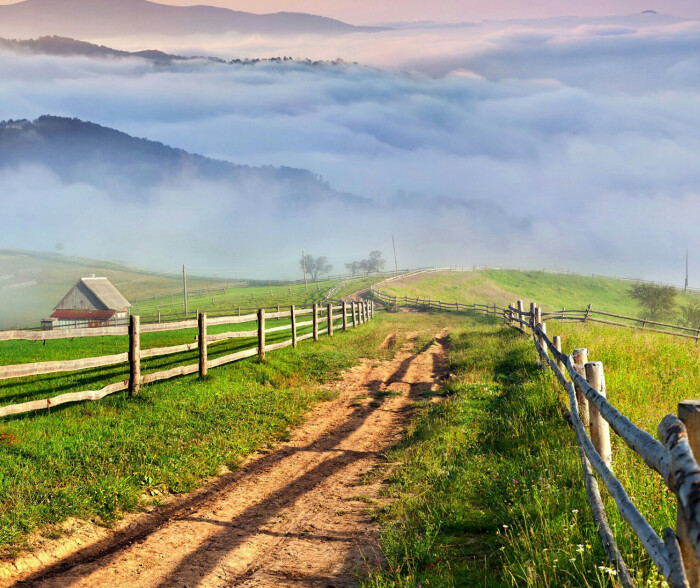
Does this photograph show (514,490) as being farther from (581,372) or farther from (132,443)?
(132,443)

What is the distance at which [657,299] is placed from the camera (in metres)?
78.9

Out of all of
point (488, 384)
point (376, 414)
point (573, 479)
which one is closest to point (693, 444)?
point (573, 479)

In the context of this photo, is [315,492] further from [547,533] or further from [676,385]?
[676,385]

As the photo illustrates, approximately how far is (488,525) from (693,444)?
12.3 feet

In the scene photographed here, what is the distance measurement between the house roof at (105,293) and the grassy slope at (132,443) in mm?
67017

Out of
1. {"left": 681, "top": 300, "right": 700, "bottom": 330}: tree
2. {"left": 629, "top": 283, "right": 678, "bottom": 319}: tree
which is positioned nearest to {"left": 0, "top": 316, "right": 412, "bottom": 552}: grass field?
{"left": 681, "top": 300, "right": 700, "bottom": 330}: tree

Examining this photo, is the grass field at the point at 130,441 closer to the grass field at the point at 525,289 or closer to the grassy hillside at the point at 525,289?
the grass field at the point at 525,289

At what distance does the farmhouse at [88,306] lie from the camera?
2783 inches

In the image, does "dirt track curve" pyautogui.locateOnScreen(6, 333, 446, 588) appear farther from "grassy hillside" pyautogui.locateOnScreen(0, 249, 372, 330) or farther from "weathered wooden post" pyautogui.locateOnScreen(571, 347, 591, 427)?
"grassy hillside" pyautogui.locateOnScreen(0, 249, 372, 330)

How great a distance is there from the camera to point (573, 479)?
5.90 metres

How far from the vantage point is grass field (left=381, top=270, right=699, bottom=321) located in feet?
264

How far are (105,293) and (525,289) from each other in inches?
2847

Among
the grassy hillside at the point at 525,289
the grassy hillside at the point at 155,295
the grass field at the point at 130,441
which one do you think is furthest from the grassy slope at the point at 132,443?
the grassy hillside at the point at 525,289

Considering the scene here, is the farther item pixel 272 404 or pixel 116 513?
pixel 272 404
